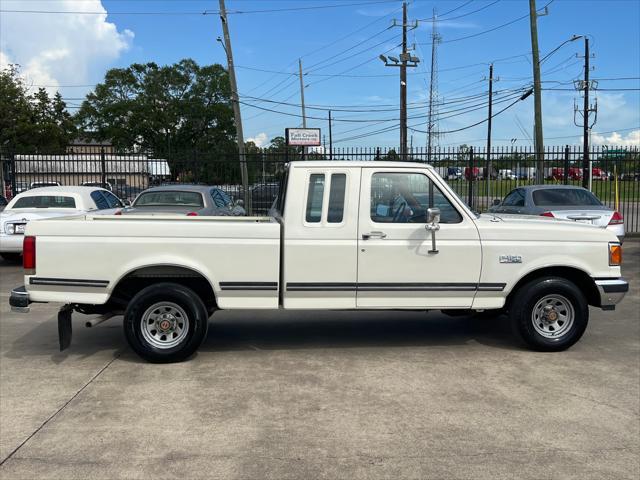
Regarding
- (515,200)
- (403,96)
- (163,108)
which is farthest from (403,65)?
(163,108)

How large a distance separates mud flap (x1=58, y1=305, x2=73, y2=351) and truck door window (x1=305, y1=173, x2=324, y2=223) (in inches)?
99.4

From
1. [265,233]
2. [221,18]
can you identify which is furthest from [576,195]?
[221,18]

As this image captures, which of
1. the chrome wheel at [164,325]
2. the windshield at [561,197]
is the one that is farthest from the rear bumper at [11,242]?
the windshield at [561,197]

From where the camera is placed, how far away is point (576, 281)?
6.31 meters

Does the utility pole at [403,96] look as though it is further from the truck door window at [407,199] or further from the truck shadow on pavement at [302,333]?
the truck door window at [407,199]

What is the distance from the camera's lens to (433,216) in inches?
220

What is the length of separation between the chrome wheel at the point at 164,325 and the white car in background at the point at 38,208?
657cm

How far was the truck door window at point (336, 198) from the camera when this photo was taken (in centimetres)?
586

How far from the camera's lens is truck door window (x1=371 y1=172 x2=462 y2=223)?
233 inches

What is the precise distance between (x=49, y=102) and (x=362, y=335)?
112 ft

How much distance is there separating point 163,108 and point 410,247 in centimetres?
6238

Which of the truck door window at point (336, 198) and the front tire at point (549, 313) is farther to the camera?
the front tire at point (549, 313)

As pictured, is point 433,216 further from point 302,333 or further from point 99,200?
point 99,200

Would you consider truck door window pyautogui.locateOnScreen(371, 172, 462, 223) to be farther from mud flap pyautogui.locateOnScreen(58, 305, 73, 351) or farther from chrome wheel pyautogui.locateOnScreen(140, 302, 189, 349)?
mud flap pyautogui.locateOnScreen(58, 305, 73, 351)
